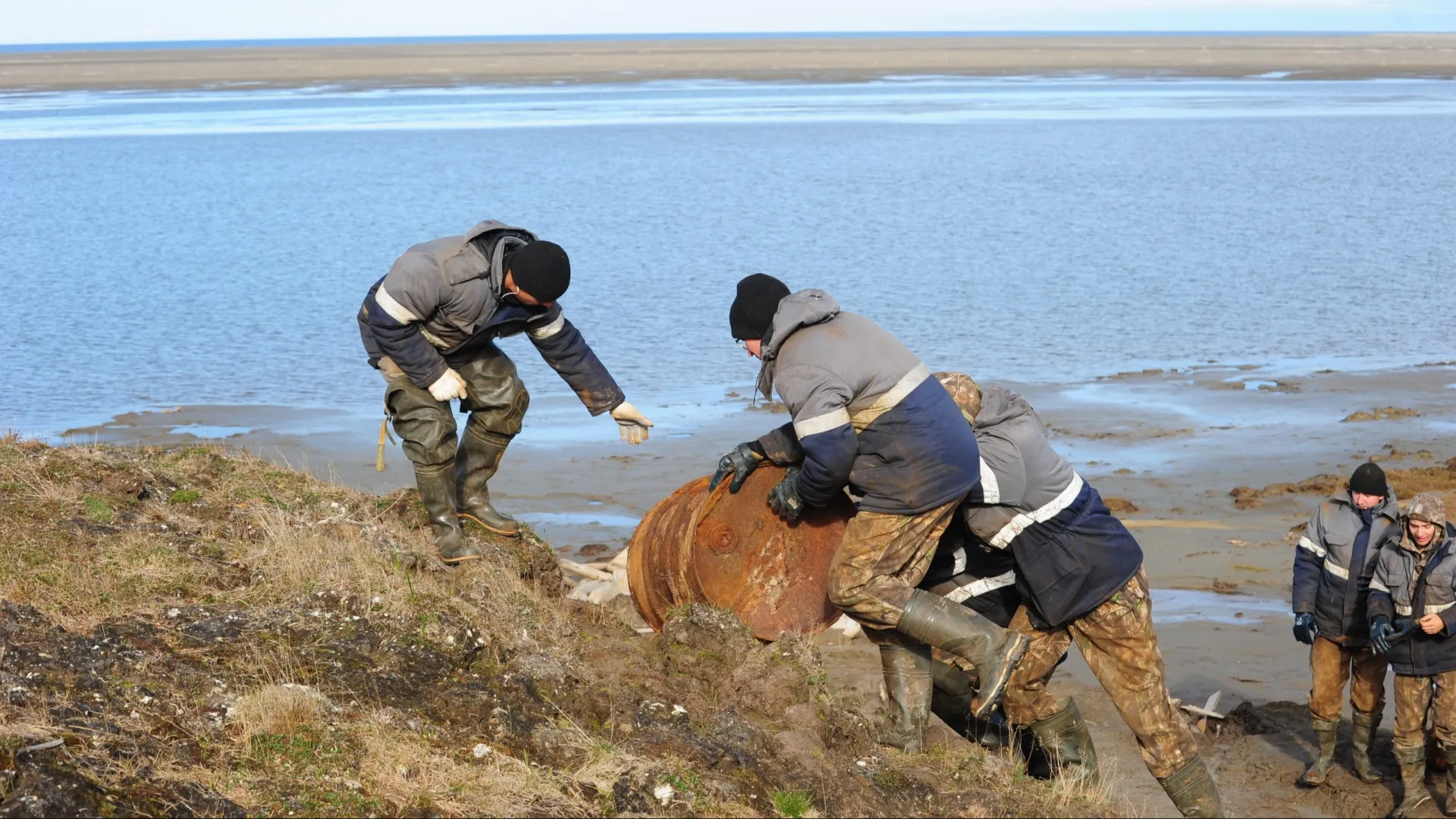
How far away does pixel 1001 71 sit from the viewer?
92750mm

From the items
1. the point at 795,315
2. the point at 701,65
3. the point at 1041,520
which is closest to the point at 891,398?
the point at 795,315

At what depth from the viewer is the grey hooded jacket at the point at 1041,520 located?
558 cm

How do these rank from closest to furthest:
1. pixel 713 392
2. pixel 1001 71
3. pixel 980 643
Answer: pixel 980 643, pixel 713 392, pixel 1001 71

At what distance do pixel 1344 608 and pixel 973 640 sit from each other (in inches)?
118

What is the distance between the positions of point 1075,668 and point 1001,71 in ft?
291

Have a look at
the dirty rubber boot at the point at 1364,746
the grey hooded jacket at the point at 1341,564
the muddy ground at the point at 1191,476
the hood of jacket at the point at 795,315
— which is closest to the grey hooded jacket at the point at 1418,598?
the grey hooded jacket at the point at 1341,564

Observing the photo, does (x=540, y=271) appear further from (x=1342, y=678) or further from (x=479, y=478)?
(x=1342, y=678)

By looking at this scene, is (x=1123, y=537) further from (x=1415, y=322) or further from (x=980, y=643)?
(x=1415, y=322)

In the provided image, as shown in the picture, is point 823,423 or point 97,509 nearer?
point 823,423

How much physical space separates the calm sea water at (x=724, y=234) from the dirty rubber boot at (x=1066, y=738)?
9.35 metres

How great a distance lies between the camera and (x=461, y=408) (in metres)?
7.09

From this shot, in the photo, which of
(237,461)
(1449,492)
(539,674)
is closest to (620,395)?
(539,674)

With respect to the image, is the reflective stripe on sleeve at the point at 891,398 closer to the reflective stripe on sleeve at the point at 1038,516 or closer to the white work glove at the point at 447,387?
the reflective stripe on sleeve at the point at 1038,516

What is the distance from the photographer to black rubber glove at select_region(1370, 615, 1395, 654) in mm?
6973
